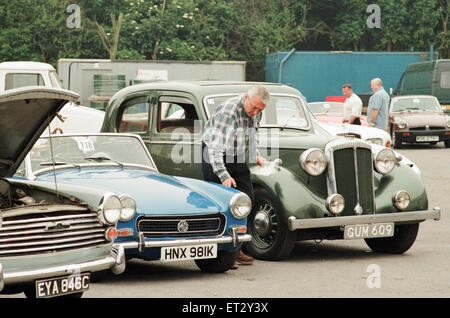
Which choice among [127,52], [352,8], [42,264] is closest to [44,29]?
[127,52]

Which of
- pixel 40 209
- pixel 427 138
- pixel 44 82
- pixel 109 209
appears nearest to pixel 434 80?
pixel 427 138

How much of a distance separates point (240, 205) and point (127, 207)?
1.17 m

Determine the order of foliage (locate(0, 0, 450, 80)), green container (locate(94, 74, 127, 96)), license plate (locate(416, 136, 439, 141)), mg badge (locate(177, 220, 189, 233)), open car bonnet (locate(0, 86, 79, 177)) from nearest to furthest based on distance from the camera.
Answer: open car bonnet (locate(0, 86, 79, 177)), mg badge (locate(177, 220, 189, 233)), license plate (locate(416, 136, 439, 141)), green container (locate(94, 74, 127, 96)), foliage (locate(0, 0, 450, 80))

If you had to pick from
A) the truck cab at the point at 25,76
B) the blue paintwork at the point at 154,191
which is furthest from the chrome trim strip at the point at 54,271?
the truck cab at the point at 25,76

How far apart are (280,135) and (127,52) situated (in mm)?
31677

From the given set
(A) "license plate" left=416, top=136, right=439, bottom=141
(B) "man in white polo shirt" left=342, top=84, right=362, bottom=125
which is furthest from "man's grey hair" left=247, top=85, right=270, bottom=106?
(A) "license plate" left=416, top=136, right=439, bottom=141

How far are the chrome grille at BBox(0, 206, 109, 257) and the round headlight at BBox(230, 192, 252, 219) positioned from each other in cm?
181

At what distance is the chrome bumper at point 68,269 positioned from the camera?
5938 millimetres

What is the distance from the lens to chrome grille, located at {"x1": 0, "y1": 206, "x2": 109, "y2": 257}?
6.05 metres

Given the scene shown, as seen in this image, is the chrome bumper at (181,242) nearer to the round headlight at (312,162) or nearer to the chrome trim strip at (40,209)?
the chrome trim strip at (40,209)

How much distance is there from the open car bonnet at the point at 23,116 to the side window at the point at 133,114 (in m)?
3.80

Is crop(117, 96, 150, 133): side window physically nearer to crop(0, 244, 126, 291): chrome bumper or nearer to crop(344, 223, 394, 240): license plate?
crop(344, 223, 394, 240): license plate

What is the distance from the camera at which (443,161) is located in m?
21.8

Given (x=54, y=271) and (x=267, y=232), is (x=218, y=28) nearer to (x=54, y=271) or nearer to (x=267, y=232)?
(x=267, y=232)
